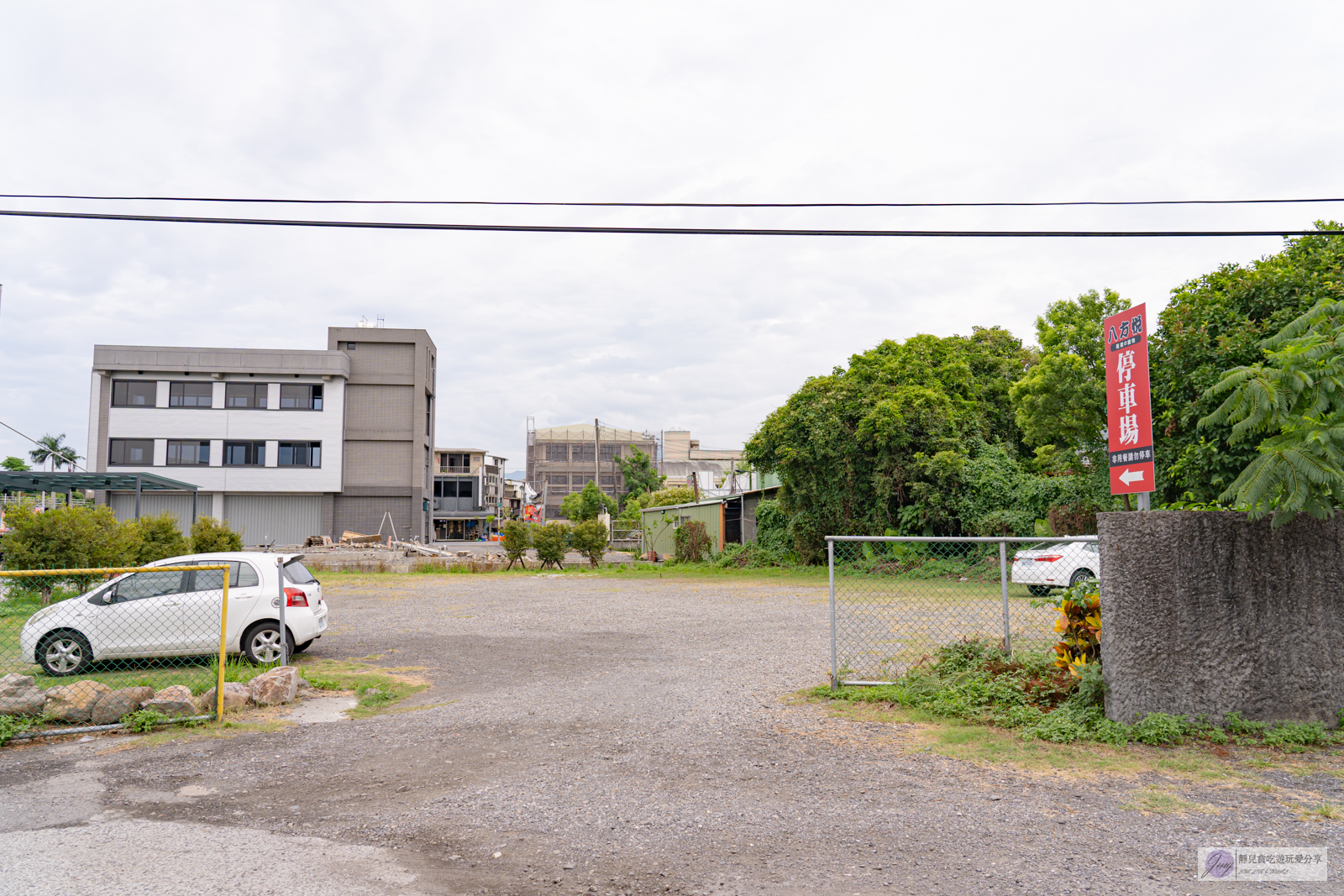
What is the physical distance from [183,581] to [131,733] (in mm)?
3203

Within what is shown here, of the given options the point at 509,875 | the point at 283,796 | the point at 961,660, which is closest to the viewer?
the point at 509,875

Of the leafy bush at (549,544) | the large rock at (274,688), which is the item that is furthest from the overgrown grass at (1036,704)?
the leafy bush at (549,544)

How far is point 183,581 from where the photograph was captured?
1011 centimetres

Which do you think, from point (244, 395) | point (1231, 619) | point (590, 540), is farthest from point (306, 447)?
point (1231, 619)

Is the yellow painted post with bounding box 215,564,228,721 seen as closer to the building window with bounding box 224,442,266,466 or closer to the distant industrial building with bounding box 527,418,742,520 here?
the building window with bounding box 224,442,266,466

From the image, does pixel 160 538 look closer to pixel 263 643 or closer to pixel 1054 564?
pixel 263 643

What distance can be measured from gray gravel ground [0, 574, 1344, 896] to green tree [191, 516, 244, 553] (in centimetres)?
1605

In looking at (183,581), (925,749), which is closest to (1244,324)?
(925,749)

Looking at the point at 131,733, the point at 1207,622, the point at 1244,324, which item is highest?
the point at 1244,324

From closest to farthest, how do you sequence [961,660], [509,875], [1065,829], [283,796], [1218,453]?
[509,875] < [1065,829] < [283,796] < [961,660] < [1218,453]

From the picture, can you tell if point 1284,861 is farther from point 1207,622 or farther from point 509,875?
point 509,875

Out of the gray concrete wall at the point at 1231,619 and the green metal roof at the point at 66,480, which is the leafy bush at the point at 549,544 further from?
the gray concrete wall at the point at 1231,619

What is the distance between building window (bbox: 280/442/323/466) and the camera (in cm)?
4716

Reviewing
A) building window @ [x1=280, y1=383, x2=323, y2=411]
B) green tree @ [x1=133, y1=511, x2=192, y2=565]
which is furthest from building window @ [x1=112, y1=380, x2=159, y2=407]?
green tree @ [x1=133, y1=511, x2=192, y2=565]
